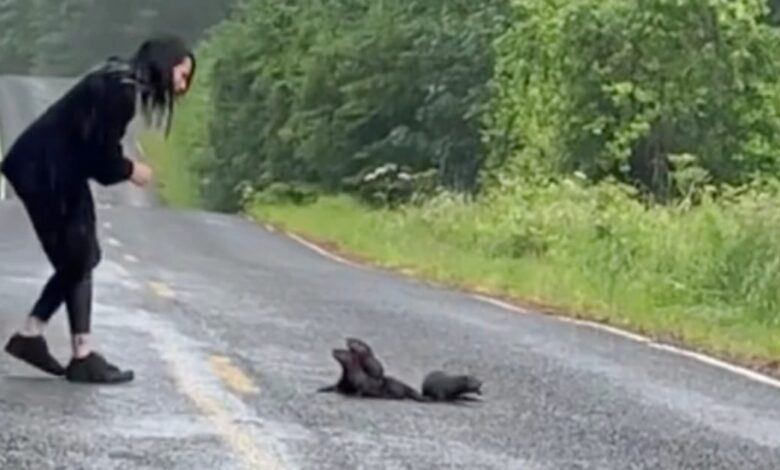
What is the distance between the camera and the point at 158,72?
31.8 ft

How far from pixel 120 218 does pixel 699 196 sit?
35.1ft

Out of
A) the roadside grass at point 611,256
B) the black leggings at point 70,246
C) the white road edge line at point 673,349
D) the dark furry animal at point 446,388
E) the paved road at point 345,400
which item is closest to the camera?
the paved road at point 345,400

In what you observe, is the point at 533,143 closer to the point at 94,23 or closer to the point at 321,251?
the point at 321,251

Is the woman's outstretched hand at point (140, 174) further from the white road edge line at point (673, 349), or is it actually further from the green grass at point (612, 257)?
the green grass at point (612, 257)

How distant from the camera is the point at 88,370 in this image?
1002cm

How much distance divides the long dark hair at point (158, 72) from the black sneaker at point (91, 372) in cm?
118

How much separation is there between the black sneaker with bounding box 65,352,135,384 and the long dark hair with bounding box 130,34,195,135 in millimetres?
1176

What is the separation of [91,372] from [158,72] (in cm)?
146

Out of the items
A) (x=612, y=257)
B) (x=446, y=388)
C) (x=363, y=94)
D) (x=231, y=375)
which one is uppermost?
(x=363, y=94)

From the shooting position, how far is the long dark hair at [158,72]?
31.8 ft

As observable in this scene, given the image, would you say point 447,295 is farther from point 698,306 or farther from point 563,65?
point 563,65

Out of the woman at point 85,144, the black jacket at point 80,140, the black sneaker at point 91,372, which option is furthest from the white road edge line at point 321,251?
the black jacket at point 80,140

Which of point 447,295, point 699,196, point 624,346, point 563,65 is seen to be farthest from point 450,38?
point 624,346

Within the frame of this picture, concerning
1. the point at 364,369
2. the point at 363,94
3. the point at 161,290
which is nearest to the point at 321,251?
the point at 161,290
